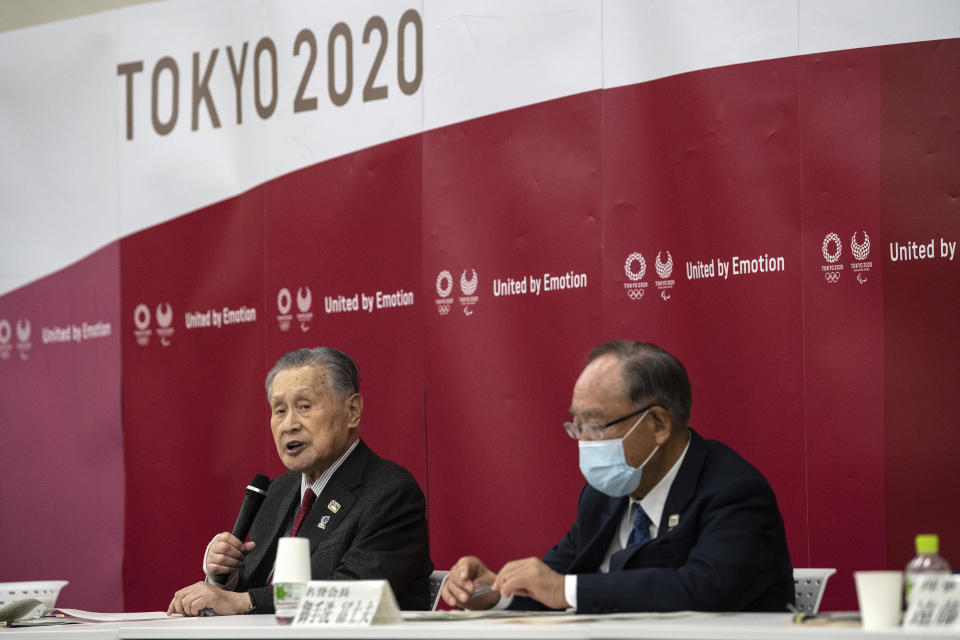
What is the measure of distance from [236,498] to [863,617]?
3650 millimetres

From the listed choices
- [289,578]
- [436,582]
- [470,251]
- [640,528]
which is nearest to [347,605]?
[289,578]

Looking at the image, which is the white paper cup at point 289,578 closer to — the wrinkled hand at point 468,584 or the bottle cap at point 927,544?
the wrinkled hand at point 468,584

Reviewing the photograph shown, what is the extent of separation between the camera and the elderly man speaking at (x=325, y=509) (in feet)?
10.5

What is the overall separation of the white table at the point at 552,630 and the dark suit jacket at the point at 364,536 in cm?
58

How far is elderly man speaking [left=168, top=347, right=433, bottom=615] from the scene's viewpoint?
3.21 meters

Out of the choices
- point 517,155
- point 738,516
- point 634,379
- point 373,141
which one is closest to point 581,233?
point 517,155

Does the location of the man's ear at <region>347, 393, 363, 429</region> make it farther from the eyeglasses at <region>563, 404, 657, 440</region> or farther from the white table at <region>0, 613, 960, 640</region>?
the white table at <region>0, 613, 960, 640</region>

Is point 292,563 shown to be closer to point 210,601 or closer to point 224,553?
point 210,601

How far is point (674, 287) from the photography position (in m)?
4.23

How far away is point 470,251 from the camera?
4691 millimetres

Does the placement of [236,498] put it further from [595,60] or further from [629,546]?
[629,546]

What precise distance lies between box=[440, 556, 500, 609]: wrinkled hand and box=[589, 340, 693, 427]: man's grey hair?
1.75 feet

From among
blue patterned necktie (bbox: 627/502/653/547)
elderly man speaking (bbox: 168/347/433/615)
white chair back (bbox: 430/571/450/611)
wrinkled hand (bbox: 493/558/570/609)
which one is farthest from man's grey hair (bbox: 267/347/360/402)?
wrinkled hand (bbox: 493/558/570/609)

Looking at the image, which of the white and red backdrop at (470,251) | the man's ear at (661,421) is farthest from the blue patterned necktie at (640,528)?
the white and red backdrop at (470,251)
